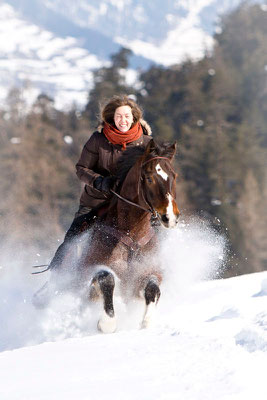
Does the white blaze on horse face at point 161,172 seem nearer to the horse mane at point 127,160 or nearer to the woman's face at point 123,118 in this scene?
the horse mane at point 127,160

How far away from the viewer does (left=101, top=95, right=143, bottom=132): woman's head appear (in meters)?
6.29

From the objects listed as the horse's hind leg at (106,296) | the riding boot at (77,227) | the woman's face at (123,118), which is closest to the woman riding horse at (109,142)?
the woman's face at (123,118)

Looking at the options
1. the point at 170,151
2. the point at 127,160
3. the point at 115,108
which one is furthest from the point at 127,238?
the point at 115,108

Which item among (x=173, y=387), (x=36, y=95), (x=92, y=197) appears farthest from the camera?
(x=36, y=95)

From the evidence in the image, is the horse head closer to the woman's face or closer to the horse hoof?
the woman's face

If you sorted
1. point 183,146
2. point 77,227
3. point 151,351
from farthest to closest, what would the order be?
point 183,146 → point 77,227 → point 151,351

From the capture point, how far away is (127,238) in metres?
6.13

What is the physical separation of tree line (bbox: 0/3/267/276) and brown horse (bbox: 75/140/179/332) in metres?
35.7

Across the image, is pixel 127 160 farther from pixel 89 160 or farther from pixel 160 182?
pixel 160 182

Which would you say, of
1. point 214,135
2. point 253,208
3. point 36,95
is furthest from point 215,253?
point 36,95

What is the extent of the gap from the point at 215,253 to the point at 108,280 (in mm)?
2875

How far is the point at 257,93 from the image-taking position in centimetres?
7525

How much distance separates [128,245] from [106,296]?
1.71 feet

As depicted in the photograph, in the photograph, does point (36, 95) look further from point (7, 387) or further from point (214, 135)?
point (7, 387)
